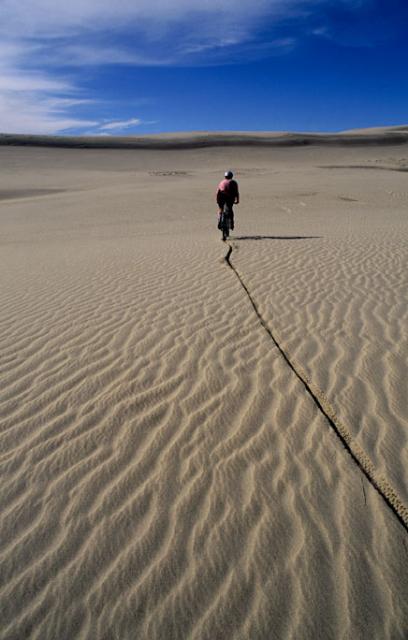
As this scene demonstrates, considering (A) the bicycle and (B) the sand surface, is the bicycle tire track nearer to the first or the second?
(B) the sand surface

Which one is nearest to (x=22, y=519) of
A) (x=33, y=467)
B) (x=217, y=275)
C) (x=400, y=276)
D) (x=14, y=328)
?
(x=33, y=467)

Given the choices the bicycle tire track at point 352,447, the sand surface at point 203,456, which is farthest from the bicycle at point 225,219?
the bicycle tire track at point 352,447

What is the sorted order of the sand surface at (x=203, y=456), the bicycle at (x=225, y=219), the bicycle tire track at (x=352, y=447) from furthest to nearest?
the bicycle at (x=225, y=219), the bicycle tire track at (x=352, y=447), the sand surface at (x=203, y=456)

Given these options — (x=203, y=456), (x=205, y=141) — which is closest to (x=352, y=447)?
(x=203, y=456)

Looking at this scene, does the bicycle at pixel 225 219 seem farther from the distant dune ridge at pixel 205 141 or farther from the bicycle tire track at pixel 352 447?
the distant dune ridge at pixel 205 141

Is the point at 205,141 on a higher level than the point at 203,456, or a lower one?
higher

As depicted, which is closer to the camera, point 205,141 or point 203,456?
point 203,456

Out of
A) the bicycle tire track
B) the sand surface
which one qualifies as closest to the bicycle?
the sand surface

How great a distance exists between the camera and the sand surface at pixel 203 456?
6.78ft

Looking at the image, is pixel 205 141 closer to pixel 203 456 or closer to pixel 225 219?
pixel 225 219

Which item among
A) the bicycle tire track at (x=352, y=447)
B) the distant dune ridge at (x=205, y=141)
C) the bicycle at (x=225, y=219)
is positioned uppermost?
the distant dune ridge at (x=205, y=141)

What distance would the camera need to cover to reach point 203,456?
9.70 feet

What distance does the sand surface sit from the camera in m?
2.07

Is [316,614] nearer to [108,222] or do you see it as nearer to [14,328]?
[14,328]
